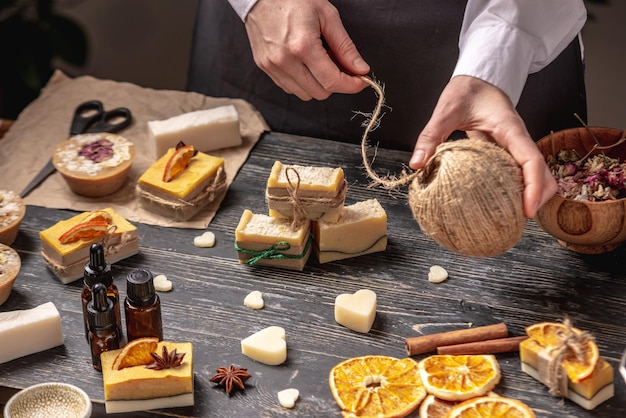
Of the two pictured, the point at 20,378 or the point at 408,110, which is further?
the point at 408,110

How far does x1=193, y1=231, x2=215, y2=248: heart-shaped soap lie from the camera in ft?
7.49

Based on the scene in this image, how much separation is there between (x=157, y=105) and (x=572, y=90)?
1249mm

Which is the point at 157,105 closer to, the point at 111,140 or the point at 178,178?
the point at 111,140

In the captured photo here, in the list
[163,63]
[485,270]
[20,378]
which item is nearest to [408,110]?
[485,270]

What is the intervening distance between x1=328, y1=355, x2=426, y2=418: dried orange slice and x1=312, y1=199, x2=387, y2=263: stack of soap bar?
0.38 meters

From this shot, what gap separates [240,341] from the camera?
6.52ft

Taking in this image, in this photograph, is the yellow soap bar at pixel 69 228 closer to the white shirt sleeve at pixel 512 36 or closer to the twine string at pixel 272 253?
the twine string at pixel 272 253

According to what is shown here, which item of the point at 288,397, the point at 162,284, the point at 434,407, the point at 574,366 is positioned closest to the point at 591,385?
the point at 574,366

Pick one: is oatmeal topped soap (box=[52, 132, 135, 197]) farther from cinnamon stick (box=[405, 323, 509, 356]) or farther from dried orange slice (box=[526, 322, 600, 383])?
dried orange slice (box=[526, 322, 600, 383])

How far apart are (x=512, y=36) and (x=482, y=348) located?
80cm

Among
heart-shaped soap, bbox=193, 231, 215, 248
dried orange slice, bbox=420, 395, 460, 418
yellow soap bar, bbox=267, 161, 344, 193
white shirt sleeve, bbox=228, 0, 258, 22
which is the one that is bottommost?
heart-shaped soap, bbox=193, 231, 215, 248

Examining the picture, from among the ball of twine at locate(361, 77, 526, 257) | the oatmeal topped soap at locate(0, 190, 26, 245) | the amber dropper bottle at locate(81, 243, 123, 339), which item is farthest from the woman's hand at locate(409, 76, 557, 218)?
the oatmeal topped soap at locate(0, 190, 26, 245)

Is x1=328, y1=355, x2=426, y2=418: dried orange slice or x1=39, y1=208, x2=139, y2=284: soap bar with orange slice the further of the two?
x1=39, y1=208, x2=139, y2=284: soap bar with orange slice

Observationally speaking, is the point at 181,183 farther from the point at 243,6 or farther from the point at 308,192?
the point at 243,6
